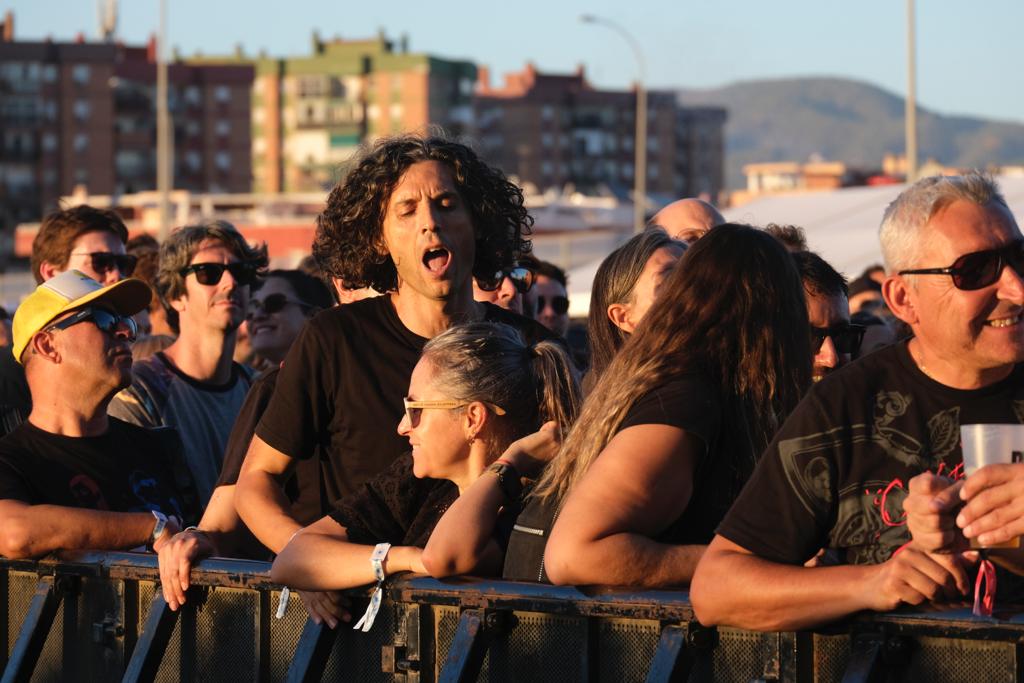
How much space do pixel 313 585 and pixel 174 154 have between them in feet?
449

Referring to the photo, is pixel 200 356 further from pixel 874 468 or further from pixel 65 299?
pixel 874 468

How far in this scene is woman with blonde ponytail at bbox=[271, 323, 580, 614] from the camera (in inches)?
175

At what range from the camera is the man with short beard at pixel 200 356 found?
7.18 metres

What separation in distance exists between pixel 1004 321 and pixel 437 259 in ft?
6.97

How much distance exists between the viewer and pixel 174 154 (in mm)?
138500

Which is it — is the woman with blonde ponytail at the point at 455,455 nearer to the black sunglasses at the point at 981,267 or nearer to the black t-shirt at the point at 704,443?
the black t-shirt at the point at 704,443

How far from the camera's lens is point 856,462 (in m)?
3.69

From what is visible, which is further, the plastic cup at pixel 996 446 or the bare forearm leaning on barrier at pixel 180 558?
the bare forearm leaning on barrier at pixel 180 558

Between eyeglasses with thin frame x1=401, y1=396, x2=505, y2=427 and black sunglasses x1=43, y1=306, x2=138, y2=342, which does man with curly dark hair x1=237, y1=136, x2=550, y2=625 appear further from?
black sunglasses x1=43, y1=306, x2=138, y2=342

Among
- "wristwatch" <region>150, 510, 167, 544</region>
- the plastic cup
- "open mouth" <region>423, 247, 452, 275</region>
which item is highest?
"open mouth" <region>423, 247, 452, 275</region>

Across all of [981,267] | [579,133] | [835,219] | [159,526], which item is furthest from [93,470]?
[579,133]

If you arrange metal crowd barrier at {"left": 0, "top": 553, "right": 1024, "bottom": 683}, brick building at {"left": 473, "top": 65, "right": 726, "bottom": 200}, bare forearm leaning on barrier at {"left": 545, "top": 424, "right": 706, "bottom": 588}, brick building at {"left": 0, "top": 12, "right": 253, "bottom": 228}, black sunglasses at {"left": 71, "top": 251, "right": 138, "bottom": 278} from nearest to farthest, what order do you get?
metal crowd barrier at {"left": 0, "top": 553, "right": 1024, "bottom": 683}, bare forearm leaning on barrier at {"left": 545, "top": 424, "right": 706, "bottom": 588}, black sunglasses at {"left": 71, "top": 251, "right": 138, "bottom": 278}, brick building at {"left": 0, "top": 12, "right": 253, "bottom": 228}, brick building at {"left": 473, "top": 65, "right": 726, "bottom": 200}

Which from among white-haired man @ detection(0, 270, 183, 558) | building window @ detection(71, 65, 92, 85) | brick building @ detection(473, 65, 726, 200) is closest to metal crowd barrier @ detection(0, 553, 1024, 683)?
white-haired man @ detection(0, 270, 183, 558)

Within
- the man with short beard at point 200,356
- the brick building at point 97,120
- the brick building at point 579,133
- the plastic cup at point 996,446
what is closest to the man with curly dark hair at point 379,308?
the man with short beard at point 200,356
